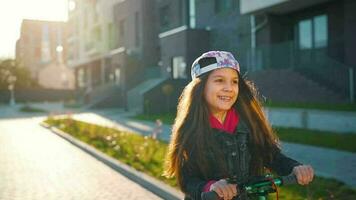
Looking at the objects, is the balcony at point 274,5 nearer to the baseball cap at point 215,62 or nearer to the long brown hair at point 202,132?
the long brown hair at point 202,132

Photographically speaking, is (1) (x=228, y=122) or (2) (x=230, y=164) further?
(1) (x=228, y=122)

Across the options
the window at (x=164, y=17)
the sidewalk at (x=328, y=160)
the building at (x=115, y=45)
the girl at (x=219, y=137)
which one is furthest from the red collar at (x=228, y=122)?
the window at (x=164, y=17)

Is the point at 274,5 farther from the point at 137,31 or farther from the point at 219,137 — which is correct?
the point at 137,31

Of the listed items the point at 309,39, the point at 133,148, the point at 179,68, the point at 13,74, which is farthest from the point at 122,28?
the point at 133,148

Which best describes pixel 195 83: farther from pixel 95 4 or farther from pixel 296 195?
pixel 95 4

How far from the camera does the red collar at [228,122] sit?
9.53 ft

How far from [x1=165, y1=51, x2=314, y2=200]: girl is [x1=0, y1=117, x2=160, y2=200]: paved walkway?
5.03 meters

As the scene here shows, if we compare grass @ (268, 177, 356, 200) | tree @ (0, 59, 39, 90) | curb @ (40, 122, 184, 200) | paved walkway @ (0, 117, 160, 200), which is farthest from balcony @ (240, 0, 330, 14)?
tree @ (0, 59, 39, 90)

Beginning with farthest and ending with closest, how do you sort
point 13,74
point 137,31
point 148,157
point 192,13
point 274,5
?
point 13,74 → point 137,31 → point 192,13 → point 274,5 → point 148,157

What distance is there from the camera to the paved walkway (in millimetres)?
8227

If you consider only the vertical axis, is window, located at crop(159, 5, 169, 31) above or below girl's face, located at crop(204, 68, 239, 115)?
above

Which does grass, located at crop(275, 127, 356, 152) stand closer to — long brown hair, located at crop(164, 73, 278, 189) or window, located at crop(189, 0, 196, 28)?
long brown hair, located at crop(164, 73, 278, 189)

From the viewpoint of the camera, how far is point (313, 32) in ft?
68.7

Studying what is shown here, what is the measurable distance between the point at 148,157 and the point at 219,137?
7.98 meters
